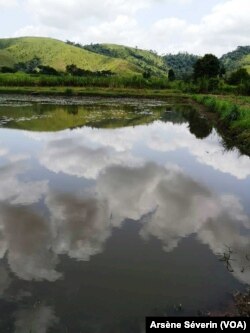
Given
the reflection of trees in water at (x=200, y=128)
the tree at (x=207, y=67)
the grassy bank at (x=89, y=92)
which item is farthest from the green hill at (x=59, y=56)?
the reflection of trees in water at (x=200, y=128)

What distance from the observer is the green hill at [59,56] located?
15762cm

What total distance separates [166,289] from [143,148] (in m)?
15.2

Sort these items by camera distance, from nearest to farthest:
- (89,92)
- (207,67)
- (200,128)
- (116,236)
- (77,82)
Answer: (116,236)
(200,128)
(89,92)
(77,82)
(207,67)

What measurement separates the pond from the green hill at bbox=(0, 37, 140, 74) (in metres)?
137

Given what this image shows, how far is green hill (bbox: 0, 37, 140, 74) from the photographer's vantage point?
157625 millimetres

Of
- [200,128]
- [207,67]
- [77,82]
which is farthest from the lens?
[207,67]

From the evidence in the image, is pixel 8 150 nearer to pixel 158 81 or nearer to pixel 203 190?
pixel 203 190

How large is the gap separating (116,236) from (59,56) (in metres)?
171

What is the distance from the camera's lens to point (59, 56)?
171m

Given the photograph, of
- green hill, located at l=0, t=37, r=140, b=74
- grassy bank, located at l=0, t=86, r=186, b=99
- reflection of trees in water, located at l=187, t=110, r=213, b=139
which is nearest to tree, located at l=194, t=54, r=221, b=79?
grassy bank, located at l=0, t=86, r=186, b=99

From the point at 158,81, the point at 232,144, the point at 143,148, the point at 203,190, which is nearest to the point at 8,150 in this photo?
the point at 143,148

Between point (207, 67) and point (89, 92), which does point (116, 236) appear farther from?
point (207, 67)

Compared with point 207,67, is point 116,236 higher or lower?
lower

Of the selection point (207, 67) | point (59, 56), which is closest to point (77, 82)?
point (207, 67)
